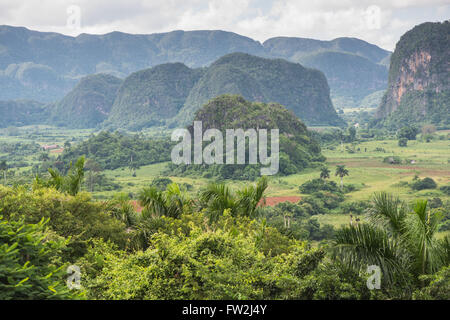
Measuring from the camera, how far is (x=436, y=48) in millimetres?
105188

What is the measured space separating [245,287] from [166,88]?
141 metres

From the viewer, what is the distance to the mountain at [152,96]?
13688cm

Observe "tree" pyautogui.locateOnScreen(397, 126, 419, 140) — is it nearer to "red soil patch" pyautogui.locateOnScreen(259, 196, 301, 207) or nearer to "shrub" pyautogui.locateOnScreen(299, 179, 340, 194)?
"shrub" pyautogui.locateOnScreen(299, 179, 340, 194)

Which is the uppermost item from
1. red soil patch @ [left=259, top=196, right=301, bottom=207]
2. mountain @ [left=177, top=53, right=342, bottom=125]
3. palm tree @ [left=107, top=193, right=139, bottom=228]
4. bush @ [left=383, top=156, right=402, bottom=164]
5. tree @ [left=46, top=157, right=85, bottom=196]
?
mountain @ [left=177, top=53, right=342, bottom=125]

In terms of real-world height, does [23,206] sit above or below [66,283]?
above

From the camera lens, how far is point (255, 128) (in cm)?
5534

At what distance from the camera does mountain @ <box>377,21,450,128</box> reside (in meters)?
101

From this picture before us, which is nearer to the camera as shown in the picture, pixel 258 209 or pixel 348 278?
pixel 348 278

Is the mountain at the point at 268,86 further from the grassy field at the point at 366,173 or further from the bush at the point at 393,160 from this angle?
the bush at the point at 393,160

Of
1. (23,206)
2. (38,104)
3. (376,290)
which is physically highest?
(38,104)

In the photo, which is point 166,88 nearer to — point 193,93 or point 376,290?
point 193,93

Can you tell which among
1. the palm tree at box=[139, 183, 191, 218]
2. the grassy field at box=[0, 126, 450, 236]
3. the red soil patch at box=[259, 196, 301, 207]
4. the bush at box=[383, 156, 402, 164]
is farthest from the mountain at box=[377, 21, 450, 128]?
the palm tree at box=[139, 183, 191, 218]

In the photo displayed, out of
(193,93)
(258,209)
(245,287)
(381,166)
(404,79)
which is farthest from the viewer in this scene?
(193,93)

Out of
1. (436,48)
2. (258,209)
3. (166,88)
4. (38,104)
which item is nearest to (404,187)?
(258,209)
